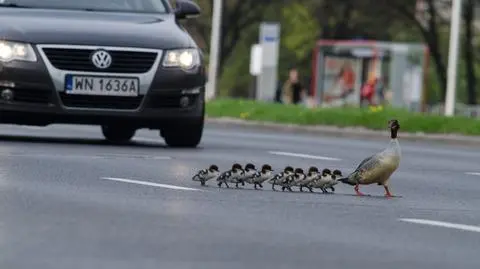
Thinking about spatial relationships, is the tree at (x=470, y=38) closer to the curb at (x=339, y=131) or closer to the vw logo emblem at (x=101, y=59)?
the curb at (x=339, y=131)

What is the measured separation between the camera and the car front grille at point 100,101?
56.7 feet

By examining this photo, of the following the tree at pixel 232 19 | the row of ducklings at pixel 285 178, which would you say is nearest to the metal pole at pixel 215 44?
the tree at pixel 232 19

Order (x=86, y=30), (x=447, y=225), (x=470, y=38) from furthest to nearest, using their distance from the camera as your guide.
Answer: (x=470, y=38), (x=86, y=30), (x=447, y=225)

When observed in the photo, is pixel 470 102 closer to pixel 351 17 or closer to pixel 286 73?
pixel 351 17

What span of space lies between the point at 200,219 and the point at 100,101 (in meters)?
8.01

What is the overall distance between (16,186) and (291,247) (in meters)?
3.62

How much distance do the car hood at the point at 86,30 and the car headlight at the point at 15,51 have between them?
0.18ft

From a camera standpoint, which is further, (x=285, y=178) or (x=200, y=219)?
(x=285, y=178)

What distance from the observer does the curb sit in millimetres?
30312

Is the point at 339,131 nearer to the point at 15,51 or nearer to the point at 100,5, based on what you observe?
the point at 100,5

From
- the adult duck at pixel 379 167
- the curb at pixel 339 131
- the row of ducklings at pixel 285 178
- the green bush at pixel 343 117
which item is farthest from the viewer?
the green bush at pixel 343 117

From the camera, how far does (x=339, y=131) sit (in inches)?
1282

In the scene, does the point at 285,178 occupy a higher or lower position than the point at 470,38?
lower

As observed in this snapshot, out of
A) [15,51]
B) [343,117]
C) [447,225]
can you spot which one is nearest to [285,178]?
[447,225]
